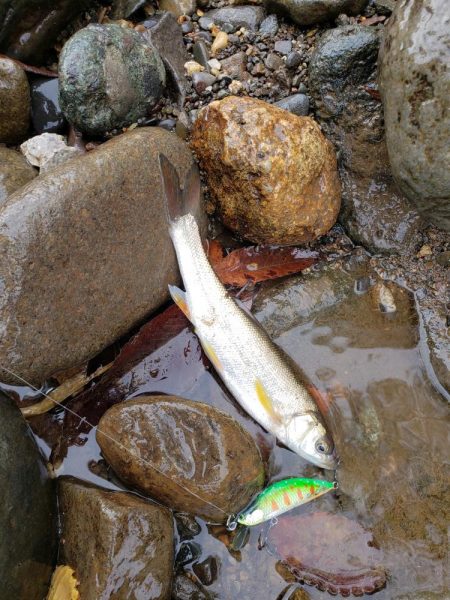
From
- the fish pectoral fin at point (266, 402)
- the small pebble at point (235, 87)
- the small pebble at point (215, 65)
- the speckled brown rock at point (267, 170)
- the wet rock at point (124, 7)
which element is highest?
the wet rock at point (124, 7)

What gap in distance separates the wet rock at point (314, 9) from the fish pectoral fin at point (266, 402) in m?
3.37

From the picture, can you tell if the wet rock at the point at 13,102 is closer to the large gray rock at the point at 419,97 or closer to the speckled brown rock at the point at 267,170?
the speckled brown rock at the point at 267,170

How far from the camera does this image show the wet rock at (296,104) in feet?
15.5

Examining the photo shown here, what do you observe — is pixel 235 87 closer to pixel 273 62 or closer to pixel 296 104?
pixel 273 62

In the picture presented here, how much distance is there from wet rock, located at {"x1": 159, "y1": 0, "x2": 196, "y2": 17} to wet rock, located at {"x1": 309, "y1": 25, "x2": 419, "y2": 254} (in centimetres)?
140

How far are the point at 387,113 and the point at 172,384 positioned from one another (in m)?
2.79

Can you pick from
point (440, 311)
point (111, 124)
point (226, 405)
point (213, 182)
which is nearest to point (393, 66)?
point (213, 182)

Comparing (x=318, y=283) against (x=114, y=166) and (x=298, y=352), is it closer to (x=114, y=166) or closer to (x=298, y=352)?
(x=298, y=352)

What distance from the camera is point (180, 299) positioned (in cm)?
433

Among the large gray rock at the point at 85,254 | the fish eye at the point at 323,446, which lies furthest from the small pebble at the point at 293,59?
the fish eye at the point at 323,446

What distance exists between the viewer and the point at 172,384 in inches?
171

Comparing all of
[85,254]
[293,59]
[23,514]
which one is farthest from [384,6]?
[23,514]

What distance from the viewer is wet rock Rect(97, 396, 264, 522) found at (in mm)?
3824

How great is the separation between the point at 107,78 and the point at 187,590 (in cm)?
410
